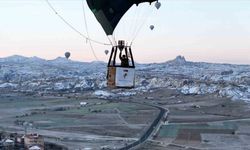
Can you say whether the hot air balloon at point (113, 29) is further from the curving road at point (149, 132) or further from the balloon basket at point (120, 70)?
the curving road at point (149, 132)

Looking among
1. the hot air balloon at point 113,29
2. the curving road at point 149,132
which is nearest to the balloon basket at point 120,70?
the hot air balloon at point 113,29

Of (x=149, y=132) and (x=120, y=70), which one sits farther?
(x=149, y=132)

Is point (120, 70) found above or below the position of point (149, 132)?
above

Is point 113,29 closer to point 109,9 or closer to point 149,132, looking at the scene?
point 109,9

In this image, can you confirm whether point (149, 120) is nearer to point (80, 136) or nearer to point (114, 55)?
point (80, 136)

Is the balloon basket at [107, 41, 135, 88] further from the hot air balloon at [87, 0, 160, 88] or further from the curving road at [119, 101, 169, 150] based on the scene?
the curving road at [119, 101, 169, 150]

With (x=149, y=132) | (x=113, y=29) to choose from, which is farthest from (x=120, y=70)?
(x=149, y=132)

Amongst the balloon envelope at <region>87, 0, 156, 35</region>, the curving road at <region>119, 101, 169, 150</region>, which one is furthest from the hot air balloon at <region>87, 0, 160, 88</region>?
the curving road at <region>119, 101, 169, 150</region>
